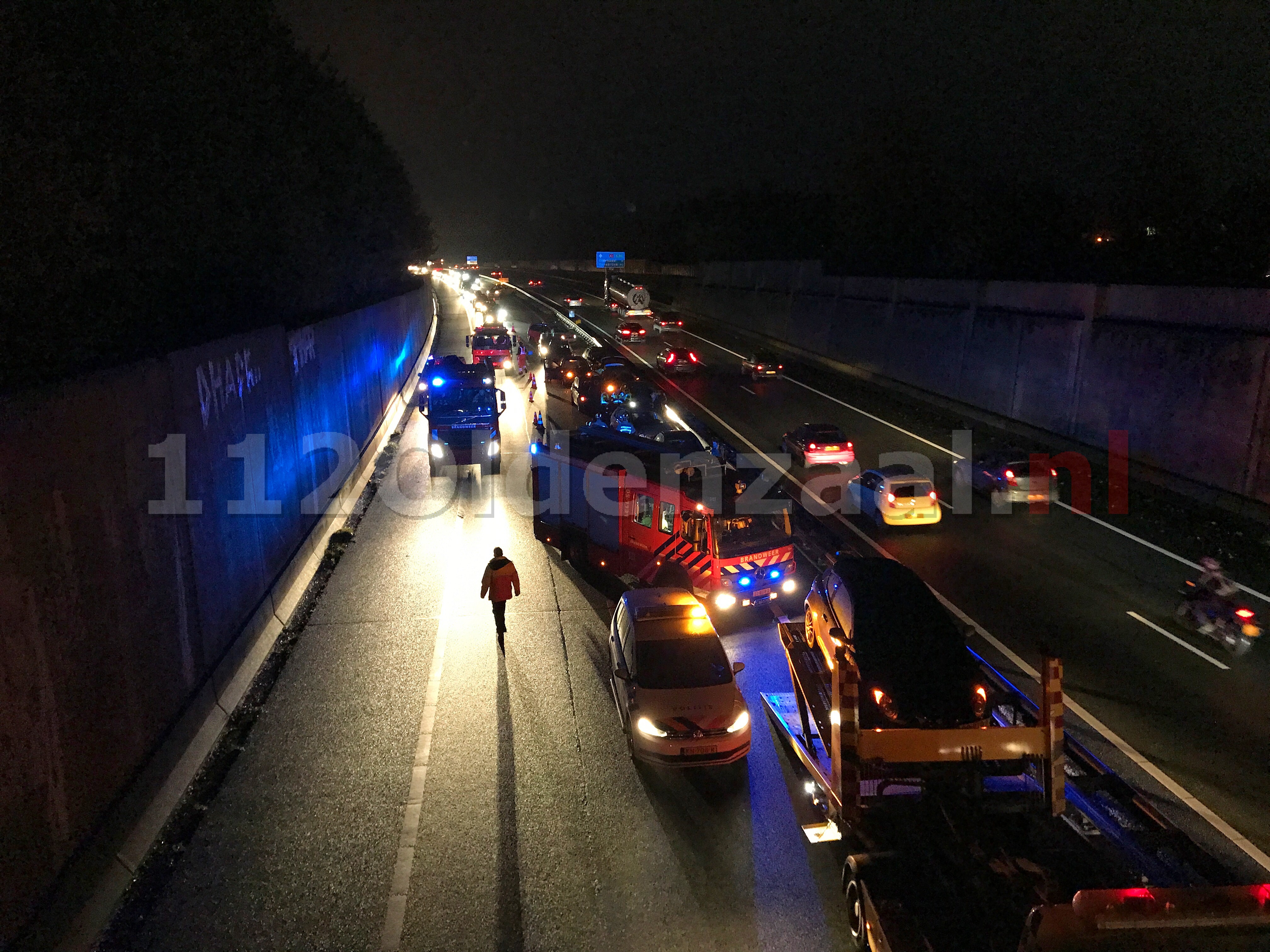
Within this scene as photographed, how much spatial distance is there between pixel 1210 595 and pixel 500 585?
11286 millimetres

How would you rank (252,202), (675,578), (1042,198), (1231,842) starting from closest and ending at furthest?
(1231,842) → (675,578) → (252,202) → (1042,198)

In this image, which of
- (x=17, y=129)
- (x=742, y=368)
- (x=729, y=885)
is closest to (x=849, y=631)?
(x=729, y=885)

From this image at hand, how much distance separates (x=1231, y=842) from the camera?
8.76 meters

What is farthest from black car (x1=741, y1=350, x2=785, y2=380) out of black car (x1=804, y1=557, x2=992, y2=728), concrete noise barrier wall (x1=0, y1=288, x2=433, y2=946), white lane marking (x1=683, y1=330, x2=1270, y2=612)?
black car (x1=804, y1=557, x2=992, y2=728)

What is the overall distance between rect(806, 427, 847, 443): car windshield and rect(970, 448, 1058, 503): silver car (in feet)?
13.8

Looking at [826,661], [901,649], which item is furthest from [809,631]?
[901,649]

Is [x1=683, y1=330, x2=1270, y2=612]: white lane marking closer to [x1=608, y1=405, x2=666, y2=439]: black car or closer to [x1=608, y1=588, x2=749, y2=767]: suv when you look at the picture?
[x1=608, y1=405, x2=666, y2=439]: black car

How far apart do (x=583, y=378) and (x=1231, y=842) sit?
1120 inches

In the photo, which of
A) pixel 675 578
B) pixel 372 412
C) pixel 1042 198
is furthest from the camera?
pixel 1042 198

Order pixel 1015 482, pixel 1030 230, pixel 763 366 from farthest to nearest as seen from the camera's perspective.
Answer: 1. pixel 1030 230
2. pixel 763 366
3. pixel 1015 482

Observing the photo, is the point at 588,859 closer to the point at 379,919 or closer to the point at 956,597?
the point at 379,919

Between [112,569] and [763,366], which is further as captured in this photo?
[763,366]

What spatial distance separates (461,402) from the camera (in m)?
24.6

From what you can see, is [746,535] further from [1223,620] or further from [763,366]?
[763,366]
